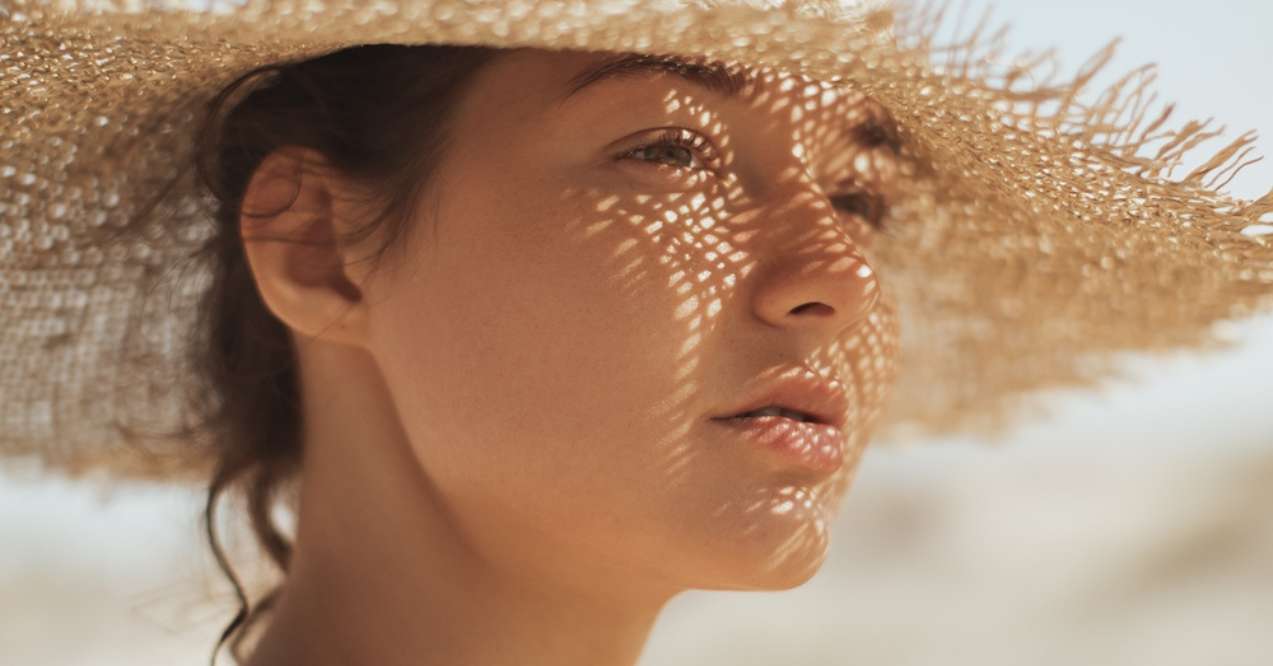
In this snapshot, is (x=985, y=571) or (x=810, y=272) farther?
(x=985, y=571)

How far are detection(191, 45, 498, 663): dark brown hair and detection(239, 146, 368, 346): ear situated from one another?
16 mm

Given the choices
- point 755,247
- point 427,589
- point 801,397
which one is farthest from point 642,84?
point 427,589

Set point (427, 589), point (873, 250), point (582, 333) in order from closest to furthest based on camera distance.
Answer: point (582, 333), point (427, 589), point (873, 250)

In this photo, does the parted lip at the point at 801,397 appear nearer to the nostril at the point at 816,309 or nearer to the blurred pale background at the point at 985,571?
the nostril at the point at 816,309

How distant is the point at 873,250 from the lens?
1.36 m

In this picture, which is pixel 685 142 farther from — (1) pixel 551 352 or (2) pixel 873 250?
(2) pixel 873 250

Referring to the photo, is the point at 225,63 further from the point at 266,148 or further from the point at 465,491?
the point at 465,491

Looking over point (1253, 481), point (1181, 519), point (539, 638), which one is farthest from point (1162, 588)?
point (539, 638)

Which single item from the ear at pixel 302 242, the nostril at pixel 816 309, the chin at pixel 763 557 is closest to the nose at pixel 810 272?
the nostril at pixel 816 309

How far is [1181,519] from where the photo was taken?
476cm

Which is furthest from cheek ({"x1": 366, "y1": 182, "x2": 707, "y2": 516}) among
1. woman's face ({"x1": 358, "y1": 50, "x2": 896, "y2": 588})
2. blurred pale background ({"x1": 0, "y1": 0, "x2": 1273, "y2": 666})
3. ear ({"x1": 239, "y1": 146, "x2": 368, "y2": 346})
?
blurred pale background ({"x1": 0, "y1": 0, "x2": 1273, "y2": 666})

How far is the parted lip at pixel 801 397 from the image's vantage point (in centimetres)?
97

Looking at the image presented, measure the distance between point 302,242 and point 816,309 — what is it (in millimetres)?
373

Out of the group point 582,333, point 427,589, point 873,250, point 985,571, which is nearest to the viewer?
point 582,333
